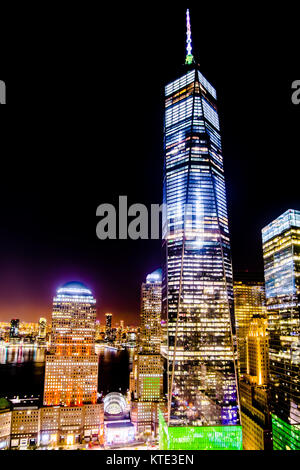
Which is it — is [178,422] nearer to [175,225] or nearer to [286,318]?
[286,318]

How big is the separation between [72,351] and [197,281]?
53.5 ft

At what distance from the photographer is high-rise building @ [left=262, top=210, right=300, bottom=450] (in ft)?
60.9

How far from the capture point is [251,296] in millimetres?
59312

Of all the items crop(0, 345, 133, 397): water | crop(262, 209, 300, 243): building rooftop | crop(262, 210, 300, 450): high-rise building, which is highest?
crop(262, 209, 300, 243): building rooftop

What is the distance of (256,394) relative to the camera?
110 feet

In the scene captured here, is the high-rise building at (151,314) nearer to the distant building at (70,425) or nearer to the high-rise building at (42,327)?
the distant building at (70,425)

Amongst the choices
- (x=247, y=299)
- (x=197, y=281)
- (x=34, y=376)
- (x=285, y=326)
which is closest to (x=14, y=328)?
(x=34, y=376)

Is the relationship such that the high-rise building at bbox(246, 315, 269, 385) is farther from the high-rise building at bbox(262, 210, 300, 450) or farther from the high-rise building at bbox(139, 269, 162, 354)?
the high-rise building at bbox(262, 210, 300, 450)

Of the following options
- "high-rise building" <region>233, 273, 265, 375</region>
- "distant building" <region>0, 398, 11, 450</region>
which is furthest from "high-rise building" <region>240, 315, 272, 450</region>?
"distant building" <region>0, 398, 11, 450</region>

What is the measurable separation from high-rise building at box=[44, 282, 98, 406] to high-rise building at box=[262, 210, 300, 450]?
63.1 ft

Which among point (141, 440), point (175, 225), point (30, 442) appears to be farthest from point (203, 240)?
point (30, 442)

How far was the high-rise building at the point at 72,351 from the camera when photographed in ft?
106

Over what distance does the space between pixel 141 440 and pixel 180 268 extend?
1473cm

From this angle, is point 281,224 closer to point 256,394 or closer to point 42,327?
point 256,394
